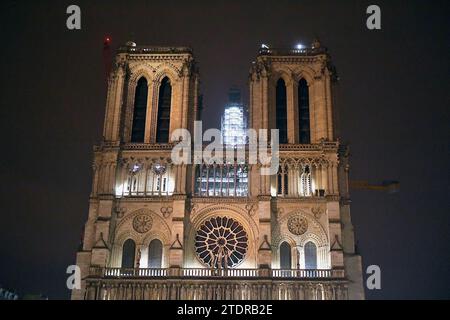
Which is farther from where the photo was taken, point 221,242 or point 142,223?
point 142,223

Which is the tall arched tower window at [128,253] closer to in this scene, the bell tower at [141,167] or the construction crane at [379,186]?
the bell tower at [141,167]

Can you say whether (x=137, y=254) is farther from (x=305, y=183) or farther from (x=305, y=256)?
(x=305, y=183)

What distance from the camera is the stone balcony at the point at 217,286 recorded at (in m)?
45.5

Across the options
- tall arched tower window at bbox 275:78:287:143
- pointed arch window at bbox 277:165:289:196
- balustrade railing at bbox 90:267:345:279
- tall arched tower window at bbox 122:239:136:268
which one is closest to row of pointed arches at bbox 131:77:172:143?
tall arched tower window at bbox 122:239:136:268

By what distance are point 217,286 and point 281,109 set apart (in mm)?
17997

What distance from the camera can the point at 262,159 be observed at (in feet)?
165

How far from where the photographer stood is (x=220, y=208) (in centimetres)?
4950

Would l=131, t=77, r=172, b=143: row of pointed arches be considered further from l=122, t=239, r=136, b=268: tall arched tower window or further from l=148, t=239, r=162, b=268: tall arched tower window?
l=122, t=239, r=136, b=268: tall arched tower window

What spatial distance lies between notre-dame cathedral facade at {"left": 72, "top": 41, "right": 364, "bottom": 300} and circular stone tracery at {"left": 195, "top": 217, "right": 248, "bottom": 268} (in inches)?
3.3

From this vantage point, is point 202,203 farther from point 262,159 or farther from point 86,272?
point 86,272

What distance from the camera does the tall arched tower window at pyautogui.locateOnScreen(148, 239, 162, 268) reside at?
48406mm

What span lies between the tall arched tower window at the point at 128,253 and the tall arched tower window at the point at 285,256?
12.3m

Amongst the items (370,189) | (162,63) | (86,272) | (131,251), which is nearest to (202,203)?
(131,251)

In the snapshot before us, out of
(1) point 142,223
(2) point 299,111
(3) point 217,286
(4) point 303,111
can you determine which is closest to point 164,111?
(1) point 142,223
